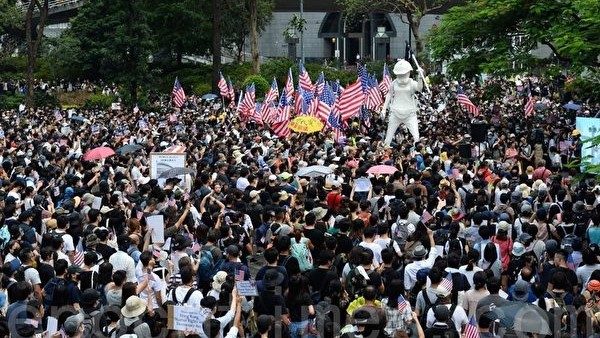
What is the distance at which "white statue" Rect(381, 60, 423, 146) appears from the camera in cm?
2670

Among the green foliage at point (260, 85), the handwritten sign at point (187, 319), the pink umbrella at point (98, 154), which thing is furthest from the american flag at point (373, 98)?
the handwritten sign at point (187, 319)

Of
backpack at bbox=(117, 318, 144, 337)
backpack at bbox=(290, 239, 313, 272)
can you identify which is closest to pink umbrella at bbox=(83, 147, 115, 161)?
backpack at bbox=(290, 239, 313, 272)

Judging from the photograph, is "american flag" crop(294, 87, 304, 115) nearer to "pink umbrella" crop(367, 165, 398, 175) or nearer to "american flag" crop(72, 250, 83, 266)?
"pink umbrella" crop(367, 165, 398, 175)

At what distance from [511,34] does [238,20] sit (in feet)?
95.0

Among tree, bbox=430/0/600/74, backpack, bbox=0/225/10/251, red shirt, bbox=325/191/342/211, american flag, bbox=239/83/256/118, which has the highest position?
tree, bbox=430/0/600/74

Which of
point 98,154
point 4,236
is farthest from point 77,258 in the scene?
point 98,154

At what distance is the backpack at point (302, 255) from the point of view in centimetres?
1214

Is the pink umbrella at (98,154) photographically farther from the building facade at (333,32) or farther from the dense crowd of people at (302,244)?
the building facade at (333,32)

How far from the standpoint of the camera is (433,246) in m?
12.3

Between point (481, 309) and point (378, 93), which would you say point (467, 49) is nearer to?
point (378, 93)

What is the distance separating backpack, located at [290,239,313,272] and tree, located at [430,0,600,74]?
11537 mm

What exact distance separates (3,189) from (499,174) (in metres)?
8.20

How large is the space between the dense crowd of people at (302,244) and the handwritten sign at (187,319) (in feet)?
0.20

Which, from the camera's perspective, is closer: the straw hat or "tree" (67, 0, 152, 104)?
the straw hat
